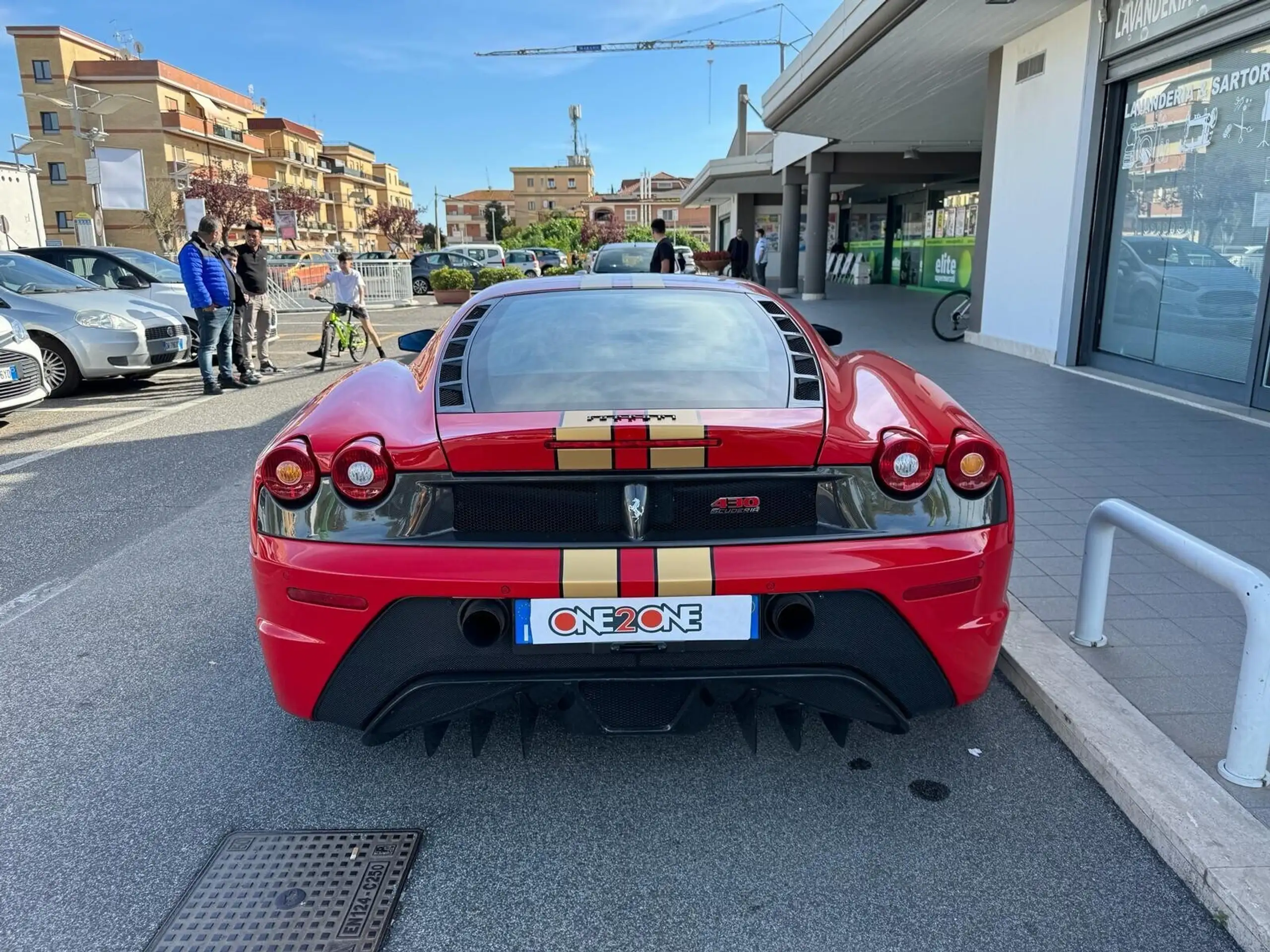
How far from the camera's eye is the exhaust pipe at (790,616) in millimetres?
2225

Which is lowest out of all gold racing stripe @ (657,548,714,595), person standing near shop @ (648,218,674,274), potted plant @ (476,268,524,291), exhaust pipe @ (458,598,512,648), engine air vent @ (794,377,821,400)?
exhaust pipe @ (458,598,512,648)

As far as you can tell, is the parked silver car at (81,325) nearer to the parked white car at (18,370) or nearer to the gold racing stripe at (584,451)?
the parked white car at (18,370)

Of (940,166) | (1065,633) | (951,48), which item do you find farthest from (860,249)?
(1065,633)

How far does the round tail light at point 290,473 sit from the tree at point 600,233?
82792 millimetres

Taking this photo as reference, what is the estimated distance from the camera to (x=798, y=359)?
2898 mm

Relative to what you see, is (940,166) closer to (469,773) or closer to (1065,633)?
(1065,633)

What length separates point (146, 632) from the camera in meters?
3.75

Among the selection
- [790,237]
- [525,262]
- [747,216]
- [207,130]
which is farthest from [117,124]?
[790,237]

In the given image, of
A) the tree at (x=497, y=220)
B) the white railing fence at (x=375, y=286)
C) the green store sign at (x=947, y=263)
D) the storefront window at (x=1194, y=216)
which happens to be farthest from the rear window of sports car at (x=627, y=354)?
the tree at (x=497, y=220)

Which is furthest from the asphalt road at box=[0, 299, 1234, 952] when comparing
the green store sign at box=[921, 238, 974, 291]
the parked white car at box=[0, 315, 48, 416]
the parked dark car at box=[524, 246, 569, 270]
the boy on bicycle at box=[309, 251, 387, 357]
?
the parked dark car at box=[524, 246, 569, 270]

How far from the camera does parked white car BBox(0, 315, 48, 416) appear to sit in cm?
746

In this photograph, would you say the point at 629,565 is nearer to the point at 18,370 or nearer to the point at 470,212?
the point at 18,370

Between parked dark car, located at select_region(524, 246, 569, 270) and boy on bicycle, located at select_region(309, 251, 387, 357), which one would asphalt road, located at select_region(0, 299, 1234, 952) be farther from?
parked dark car, located at select_region(524, 246, 569, 270)

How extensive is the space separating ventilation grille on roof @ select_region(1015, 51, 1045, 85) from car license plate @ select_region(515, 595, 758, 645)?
36.4 ft
